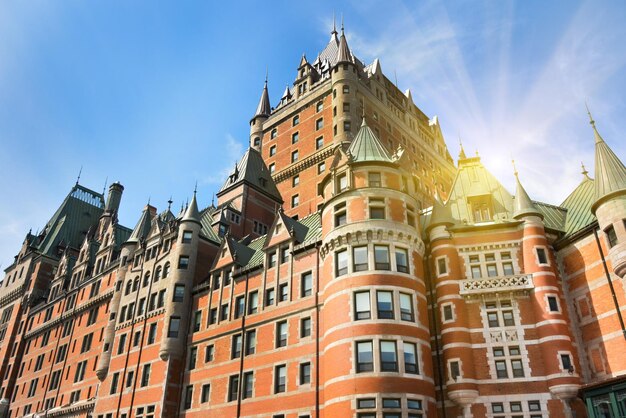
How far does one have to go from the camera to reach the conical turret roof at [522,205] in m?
42.2

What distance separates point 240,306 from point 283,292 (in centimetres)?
565

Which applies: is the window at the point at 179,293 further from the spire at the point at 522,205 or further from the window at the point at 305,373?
the spire at the point at 522,205

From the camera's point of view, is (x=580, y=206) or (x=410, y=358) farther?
(x=580, y=206)

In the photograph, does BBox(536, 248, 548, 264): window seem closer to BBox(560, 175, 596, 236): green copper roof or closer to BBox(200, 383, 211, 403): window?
BBox(560, 175, 596, 236): green copper roof

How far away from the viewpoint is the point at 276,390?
44.2m

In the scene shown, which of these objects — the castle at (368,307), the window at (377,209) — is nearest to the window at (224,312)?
the castle at (368,307)

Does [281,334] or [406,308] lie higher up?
[281,334]

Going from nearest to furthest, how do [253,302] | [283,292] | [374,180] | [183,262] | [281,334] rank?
1. [374,180]
2. [281,334]
3. [283,292]
4. [253,302]
5. [183,262]

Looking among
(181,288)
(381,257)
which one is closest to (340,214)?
(381,257)

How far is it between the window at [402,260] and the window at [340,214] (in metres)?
5.14

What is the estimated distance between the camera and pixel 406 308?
39750 mm

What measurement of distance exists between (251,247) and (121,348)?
719 inches

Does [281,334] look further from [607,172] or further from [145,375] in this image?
[607,172]

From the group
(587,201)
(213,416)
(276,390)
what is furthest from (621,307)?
(213,416)
